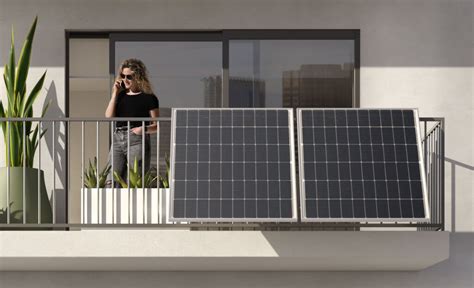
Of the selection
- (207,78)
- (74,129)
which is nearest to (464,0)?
(207,78)

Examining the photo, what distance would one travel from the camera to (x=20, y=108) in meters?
11.7

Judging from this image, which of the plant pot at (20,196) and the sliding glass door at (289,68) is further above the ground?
the sliding glass door at (289,68)

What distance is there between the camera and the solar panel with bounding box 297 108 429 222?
9.53 metres

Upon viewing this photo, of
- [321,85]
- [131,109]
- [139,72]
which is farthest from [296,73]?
[131,109]

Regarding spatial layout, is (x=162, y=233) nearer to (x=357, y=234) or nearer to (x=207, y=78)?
(x=357, y=234)

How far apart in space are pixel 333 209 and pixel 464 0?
14.4 feet

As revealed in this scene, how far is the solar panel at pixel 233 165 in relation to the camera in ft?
31.1

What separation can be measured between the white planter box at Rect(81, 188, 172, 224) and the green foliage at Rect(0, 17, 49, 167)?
1.15m

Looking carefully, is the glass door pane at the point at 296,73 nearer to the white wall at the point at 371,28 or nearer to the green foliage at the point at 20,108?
the white wall at the point at 371,28

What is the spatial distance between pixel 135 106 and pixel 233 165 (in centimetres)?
197

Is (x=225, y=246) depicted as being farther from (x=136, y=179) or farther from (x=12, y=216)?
(x=12, y=216)

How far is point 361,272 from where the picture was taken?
12.2 m

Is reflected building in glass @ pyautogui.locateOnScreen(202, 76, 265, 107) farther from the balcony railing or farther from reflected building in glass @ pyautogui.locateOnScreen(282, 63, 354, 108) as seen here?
the balcony railing

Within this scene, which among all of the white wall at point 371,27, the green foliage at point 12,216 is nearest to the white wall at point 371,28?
the white wall at point 371,27
